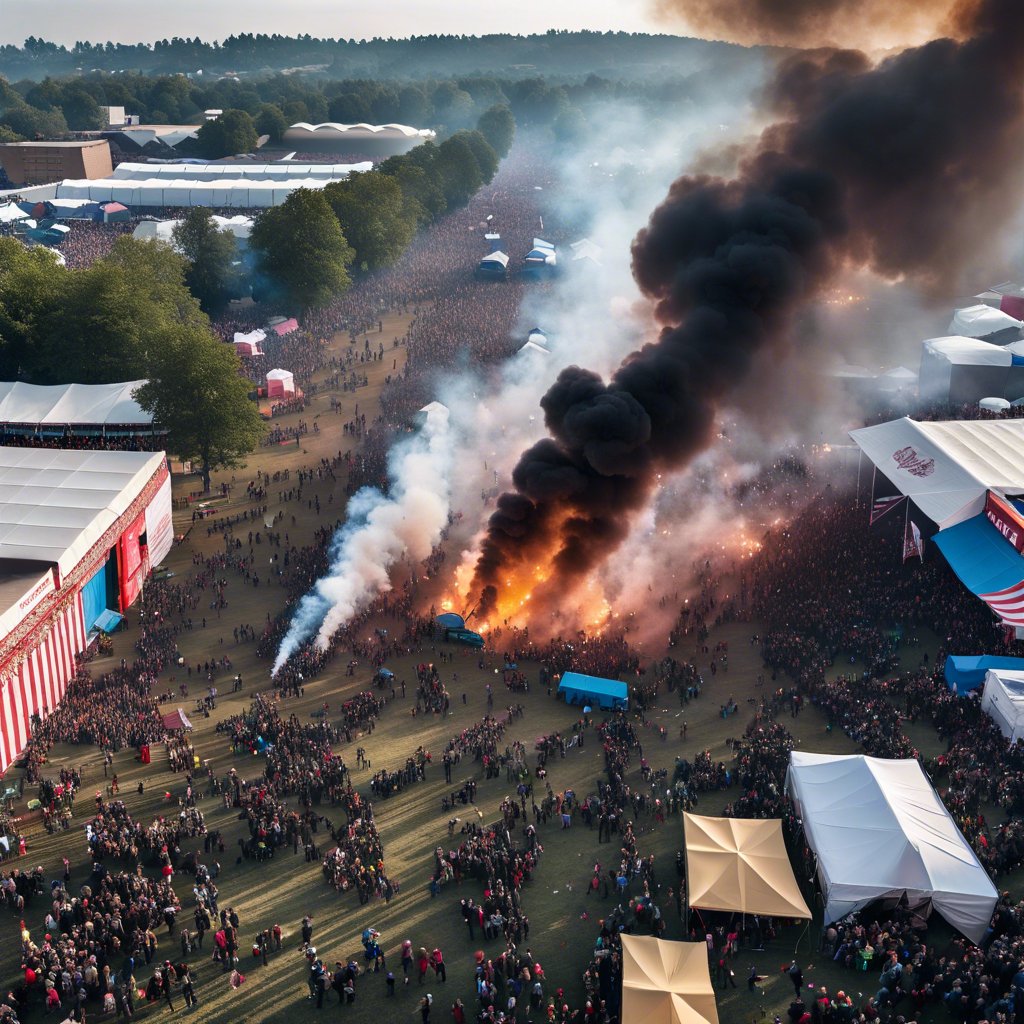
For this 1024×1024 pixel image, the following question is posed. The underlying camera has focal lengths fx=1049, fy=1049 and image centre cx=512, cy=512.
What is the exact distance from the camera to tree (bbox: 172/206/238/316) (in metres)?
68.2

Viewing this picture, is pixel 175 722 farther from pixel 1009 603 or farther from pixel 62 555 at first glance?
pixel 1009 603

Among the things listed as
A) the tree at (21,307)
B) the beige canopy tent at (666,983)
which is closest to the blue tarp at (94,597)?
the beige canopy tent at (666,983)

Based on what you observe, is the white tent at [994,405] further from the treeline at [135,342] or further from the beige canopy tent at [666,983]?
the beige canopy tent at [666,983]

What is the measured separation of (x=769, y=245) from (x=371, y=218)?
156ft

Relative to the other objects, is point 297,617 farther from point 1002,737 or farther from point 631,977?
point 1002,737

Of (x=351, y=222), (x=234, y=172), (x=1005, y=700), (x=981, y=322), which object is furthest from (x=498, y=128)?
(x=1005, y=700)

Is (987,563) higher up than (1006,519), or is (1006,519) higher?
(1006,519)

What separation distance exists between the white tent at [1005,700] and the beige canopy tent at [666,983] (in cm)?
1025

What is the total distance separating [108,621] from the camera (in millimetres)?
32219

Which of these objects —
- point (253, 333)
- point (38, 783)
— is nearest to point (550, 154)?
point (253, 333)

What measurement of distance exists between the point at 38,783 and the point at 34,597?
509 centimetres

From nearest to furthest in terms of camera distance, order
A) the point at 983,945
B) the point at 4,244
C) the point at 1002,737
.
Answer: the point at 983,945 → the point at 1002,737 → the point at 4,244

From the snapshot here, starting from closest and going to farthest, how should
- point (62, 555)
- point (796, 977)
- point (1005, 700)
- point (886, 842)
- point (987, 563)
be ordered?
1. point (796, 977)
2. point (886, 842)
3. point (1005, 700)
4. point (987, 563)
5. point (62, 555)

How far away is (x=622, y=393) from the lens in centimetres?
2889
